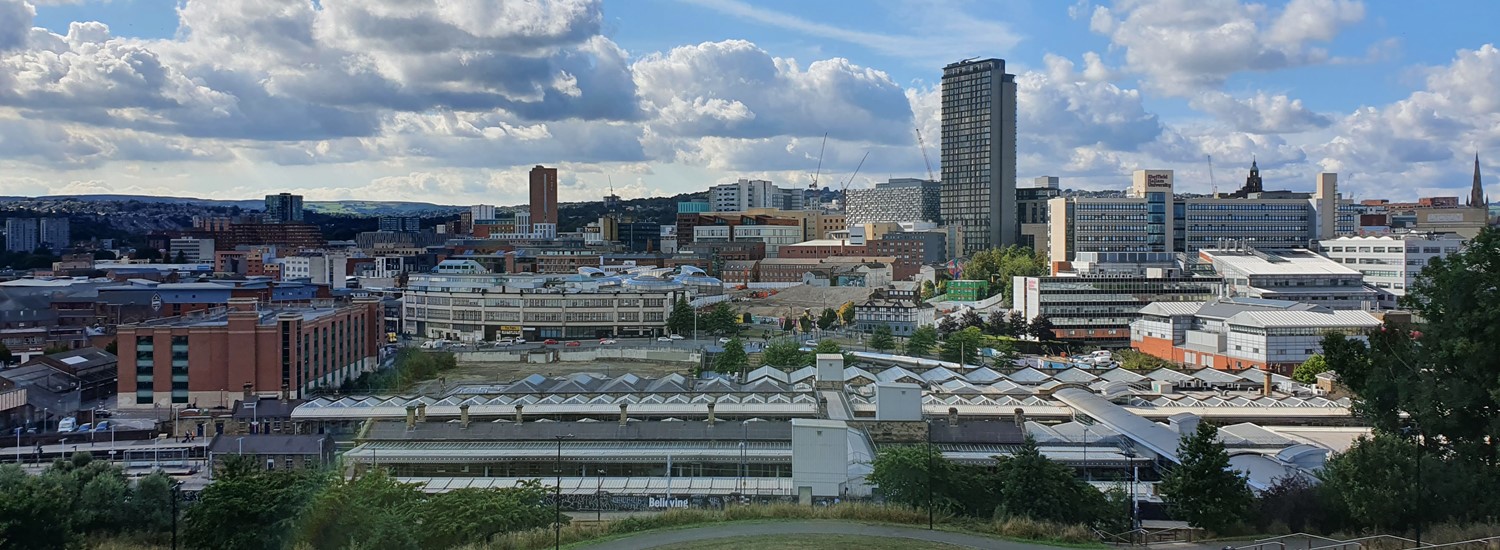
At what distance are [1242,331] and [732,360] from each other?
→ 14.4 meters

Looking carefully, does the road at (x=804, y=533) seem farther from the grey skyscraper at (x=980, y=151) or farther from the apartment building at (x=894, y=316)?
the grey skyscraper at (x=980, y=151)

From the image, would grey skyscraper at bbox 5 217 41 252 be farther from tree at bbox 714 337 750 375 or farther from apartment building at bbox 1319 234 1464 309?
apartment building at bbox 1319 234 1464 309

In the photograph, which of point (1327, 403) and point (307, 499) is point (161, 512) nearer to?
point (307, 499)

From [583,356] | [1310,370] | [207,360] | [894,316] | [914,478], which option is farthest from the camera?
[894,316]

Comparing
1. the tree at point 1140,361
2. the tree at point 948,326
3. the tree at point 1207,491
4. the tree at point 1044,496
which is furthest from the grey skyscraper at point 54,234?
the tree at point 1207,491

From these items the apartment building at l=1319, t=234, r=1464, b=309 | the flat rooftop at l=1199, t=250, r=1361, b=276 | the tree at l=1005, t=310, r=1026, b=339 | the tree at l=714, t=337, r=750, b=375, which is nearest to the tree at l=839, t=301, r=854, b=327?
the tree at l=1005, t=310, r=1026, b=339

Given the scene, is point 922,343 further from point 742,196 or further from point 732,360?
point 742,196

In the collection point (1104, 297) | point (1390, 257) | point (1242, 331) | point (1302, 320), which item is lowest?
point (1242, 331)

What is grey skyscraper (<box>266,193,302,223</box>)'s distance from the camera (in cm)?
14438

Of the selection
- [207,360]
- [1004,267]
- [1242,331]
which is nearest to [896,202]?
[1004,267]

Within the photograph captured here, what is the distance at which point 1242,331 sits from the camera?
1239 inches

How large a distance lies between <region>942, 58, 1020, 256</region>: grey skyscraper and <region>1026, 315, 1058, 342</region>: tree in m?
48.9

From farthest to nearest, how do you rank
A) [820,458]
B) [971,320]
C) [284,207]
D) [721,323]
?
1. [284,207]
2. [721,323]
3. [971,320]
4. [820,458]

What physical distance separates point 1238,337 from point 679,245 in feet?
195
